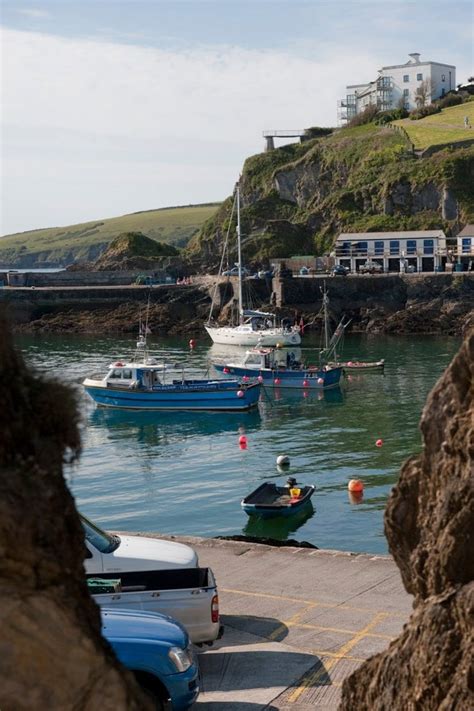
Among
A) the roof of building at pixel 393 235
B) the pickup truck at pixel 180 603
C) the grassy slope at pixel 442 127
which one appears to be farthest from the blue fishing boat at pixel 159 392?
the grassy slope at pixel 442 127

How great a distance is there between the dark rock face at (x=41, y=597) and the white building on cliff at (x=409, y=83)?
545 feet

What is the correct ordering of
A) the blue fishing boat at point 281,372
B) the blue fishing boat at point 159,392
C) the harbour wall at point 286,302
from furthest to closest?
the harbour wall at point 286,302
the blue fishing boat at point 281,372
the blue fishing boat at point 159,392

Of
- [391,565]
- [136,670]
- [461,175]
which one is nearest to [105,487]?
[391,565]

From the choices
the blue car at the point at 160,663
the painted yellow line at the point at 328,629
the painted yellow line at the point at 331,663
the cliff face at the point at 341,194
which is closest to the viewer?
the blue car at the point at 160,663

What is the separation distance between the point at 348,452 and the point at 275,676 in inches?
1233

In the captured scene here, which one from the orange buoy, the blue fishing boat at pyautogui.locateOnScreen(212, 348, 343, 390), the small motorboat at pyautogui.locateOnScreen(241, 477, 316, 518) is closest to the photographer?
the small motorboat at pyautogui.locateOnScreen(241, 477, 316, 518)

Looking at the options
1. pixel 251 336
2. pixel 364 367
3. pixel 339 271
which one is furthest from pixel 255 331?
pixel 339 271

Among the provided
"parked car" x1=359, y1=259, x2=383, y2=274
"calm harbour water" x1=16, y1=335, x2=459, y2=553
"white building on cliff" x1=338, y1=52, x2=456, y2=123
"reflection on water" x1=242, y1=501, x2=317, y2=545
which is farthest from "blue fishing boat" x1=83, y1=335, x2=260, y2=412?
"white building on cliff" x1=338, y1=52, x2=456, y2=123

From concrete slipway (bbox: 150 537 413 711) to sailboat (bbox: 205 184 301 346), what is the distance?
204 feet

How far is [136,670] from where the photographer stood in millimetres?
11641

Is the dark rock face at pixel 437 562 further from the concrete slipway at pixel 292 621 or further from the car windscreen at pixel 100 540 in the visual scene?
the car windscreen at pixel 100 540

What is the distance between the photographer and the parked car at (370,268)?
4338 inches

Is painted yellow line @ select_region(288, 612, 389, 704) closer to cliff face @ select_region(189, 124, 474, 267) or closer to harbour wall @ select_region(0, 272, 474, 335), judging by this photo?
harbour wall @ select_region(0, 272, 474, 335)

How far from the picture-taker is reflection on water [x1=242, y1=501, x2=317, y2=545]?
105ft
